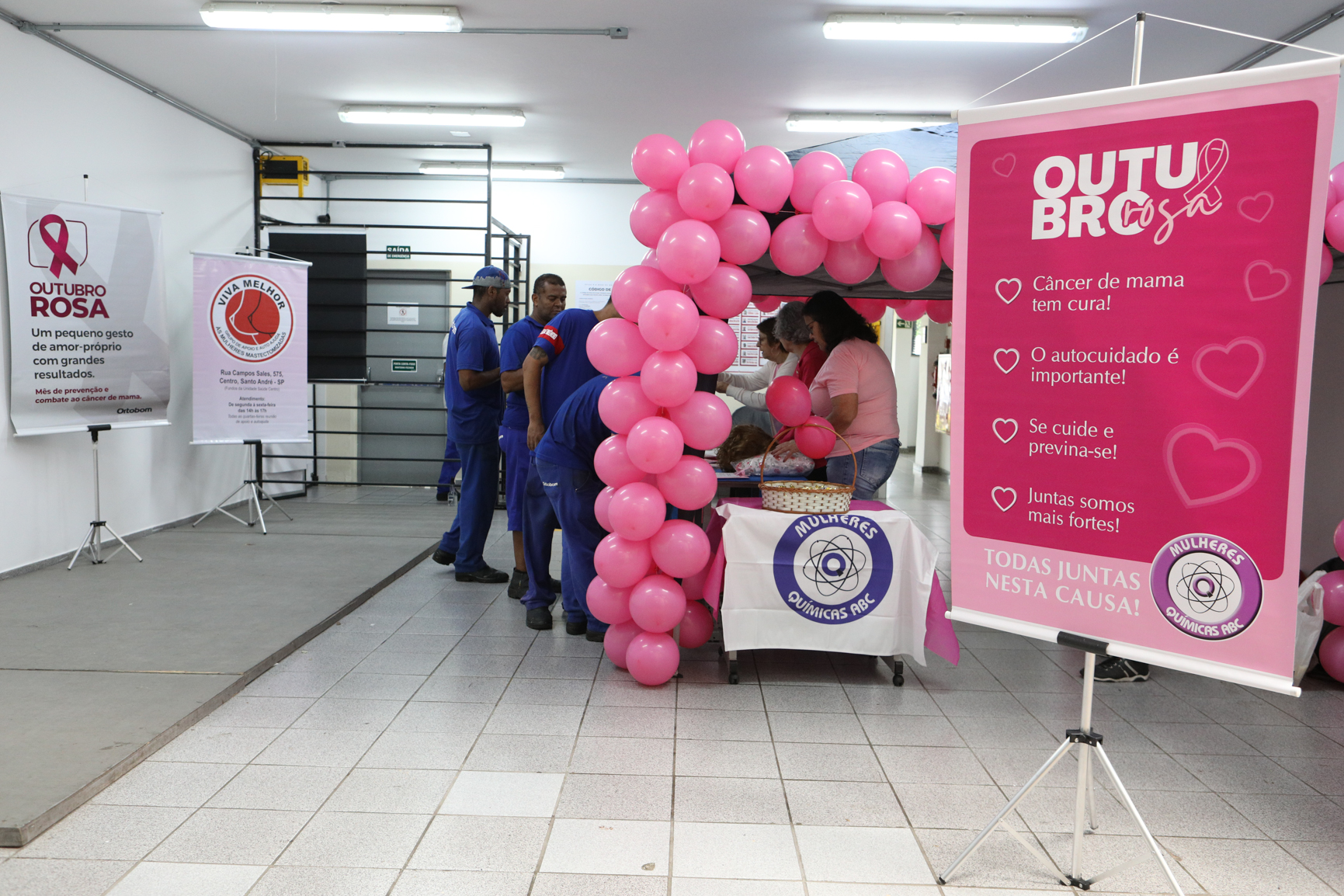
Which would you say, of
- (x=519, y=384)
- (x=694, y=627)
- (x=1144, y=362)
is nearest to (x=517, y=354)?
(x=519, y=384)

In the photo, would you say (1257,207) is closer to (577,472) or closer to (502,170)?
(577,472)

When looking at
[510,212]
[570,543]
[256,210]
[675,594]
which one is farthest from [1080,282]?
[510,212]

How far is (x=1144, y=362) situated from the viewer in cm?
203

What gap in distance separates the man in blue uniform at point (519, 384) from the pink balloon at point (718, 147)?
1444 millimetres

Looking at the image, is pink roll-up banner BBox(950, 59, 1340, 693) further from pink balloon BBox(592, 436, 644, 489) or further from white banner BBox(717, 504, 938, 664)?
pink balloon BBox(592, 436, 644, 489)

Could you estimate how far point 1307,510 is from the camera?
4605 millimetres

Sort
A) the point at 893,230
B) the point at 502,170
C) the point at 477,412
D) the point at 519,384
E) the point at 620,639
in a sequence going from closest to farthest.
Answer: the point at 893,230, the point at 620,639, the point at 519,384, the point at 477,412, the point at 502,170

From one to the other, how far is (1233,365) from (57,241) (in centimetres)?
596

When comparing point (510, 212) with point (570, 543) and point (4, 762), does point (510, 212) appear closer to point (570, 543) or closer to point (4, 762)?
point (570, 543)

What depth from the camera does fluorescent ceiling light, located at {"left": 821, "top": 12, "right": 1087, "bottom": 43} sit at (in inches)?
198

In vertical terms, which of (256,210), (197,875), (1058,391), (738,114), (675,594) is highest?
(738,114)

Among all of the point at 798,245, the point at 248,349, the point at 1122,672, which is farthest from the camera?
the point at 248,349

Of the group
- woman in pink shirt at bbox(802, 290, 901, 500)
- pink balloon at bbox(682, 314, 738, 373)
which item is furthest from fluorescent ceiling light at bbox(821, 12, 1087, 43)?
pink balloon at bbox(682, 314, 738, 373)

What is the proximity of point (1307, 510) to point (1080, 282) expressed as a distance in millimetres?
3521
